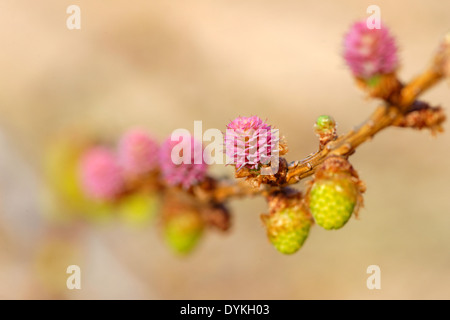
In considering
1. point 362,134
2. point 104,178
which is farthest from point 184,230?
point 362,134

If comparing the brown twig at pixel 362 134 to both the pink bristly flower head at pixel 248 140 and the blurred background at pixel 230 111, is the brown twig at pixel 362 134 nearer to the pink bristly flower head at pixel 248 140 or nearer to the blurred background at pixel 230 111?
the pink bristly flower head at pixel 248 140

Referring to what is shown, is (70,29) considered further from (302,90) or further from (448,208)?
(448,208)

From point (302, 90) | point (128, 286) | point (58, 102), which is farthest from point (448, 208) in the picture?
point (58, 102)

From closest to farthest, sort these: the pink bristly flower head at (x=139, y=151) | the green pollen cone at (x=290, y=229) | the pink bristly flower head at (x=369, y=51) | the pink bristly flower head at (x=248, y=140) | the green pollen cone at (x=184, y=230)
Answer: the pink bristly flower head at (x=369, y=51) → the pink bristly flower head at (x=248, y=140) → the green pollen cone at (x=290, y=229) → the pink bristly flower head at (x=139, y=151) → the green pollen cone at (x=184, y=230)

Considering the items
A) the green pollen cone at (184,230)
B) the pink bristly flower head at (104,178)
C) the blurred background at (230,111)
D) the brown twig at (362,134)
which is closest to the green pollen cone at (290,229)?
the brown twig at (362,134)

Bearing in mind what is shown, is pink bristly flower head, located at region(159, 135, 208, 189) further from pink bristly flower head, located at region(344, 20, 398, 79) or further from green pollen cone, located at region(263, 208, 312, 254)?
pink bristly flower head, located at region(344, 20, 398, 79)

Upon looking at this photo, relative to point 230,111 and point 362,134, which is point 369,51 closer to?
point 362,134

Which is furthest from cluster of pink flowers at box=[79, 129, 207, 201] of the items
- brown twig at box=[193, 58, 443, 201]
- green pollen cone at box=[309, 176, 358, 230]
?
green pollen cone at box=[309, 176, 358, 230]
